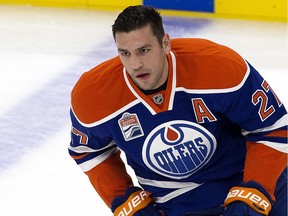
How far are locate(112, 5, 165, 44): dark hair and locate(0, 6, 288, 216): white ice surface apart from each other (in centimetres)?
100

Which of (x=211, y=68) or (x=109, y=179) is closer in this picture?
(x=211, y=68)

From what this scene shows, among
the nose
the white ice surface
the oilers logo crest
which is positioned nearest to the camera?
the nose

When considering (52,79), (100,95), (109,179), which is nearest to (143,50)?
(100,95)

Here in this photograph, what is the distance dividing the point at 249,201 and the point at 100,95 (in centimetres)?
54

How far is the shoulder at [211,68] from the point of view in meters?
2.70

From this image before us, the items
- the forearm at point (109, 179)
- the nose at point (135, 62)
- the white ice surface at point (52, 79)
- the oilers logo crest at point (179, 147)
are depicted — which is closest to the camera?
the nose at point (135, 62)

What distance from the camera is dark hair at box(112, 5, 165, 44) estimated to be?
8.74 ft

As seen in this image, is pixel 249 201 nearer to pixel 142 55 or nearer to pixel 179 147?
pixel 179 147

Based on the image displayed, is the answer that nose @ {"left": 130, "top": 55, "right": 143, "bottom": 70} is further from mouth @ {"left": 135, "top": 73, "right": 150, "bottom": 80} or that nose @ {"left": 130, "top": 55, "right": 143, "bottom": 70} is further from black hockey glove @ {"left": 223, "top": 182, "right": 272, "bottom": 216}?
black hockey glove @ {"left": 223, "top": 182, "right": 272, "bottom": 216}

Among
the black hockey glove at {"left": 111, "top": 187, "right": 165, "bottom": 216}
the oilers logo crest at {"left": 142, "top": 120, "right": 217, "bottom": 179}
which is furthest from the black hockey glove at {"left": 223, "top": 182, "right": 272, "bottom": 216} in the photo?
the black hockey glove at {"left": 111, "top": 187, "right": 165, "bottom": 216}

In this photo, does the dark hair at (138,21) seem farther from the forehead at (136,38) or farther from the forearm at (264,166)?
the forearm at (264,166)

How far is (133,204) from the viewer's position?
2861 mm

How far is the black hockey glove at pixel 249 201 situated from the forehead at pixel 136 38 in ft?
1.63

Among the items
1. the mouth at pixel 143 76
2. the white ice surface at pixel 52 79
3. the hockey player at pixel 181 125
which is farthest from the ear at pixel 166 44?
the white ice surface at pixel 52 79
